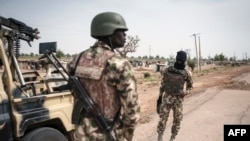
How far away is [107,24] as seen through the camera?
2.75m

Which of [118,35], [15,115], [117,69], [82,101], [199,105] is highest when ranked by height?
[118,35]

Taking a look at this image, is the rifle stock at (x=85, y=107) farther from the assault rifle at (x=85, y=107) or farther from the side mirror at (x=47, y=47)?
the side mirror at (x=47, y=47)

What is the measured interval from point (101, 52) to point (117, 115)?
1.73 feet

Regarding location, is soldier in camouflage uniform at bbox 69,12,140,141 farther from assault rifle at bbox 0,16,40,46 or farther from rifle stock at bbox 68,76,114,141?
assault rifle at bbox 0,16,40,46

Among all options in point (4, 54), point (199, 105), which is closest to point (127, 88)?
point (4, 54)

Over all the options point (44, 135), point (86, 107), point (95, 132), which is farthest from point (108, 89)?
point (44, 135)

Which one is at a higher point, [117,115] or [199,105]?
[117,115]

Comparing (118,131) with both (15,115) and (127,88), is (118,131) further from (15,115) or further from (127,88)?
(15,115)

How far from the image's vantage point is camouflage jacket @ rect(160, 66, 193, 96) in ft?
20.6

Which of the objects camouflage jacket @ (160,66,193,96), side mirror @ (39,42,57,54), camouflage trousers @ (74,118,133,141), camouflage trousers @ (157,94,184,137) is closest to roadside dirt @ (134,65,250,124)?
camouflage trousers @ (157,94,184,137)

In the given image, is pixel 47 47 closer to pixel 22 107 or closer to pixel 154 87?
pixel 22 107

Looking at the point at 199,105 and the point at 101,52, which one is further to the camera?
the point at 199,105

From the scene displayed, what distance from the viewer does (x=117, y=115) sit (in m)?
2.72

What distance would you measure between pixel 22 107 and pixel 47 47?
2.80ft
